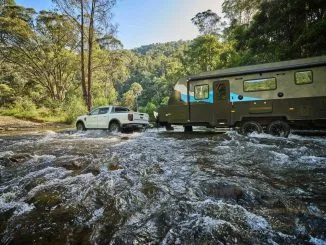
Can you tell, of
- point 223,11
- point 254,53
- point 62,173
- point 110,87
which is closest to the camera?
point 62,173

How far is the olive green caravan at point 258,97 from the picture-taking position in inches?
471

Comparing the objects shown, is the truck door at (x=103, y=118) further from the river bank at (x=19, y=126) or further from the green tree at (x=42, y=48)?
the green tree at (x=42, y=48)

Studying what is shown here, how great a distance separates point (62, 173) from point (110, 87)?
47114mm

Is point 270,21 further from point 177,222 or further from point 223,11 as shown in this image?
point 223,11

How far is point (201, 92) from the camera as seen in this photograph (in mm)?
14781

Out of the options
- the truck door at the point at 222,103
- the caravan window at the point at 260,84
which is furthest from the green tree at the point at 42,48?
the caravan window at the point at 260,84

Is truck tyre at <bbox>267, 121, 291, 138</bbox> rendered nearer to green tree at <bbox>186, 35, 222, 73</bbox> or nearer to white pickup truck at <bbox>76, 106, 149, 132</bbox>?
white pickup truck at <bbox>76, 106, 149, 132</bbox>

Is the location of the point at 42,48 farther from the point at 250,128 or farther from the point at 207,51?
the point at 250,128

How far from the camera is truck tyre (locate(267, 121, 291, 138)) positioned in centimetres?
1264

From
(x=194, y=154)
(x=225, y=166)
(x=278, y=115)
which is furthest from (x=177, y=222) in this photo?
(x=278, y=115)

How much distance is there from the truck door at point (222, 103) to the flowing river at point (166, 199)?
548 cm

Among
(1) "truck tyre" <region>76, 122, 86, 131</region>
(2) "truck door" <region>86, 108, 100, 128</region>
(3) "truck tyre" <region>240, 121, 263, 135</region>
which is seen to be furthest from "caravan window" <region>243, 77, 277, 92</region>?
(1) "truck tyre" <region>76, 122, 86, 131</region>

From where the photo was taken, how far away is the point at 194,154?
9188mm

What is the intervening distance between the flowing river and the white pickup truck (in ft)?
25.8
